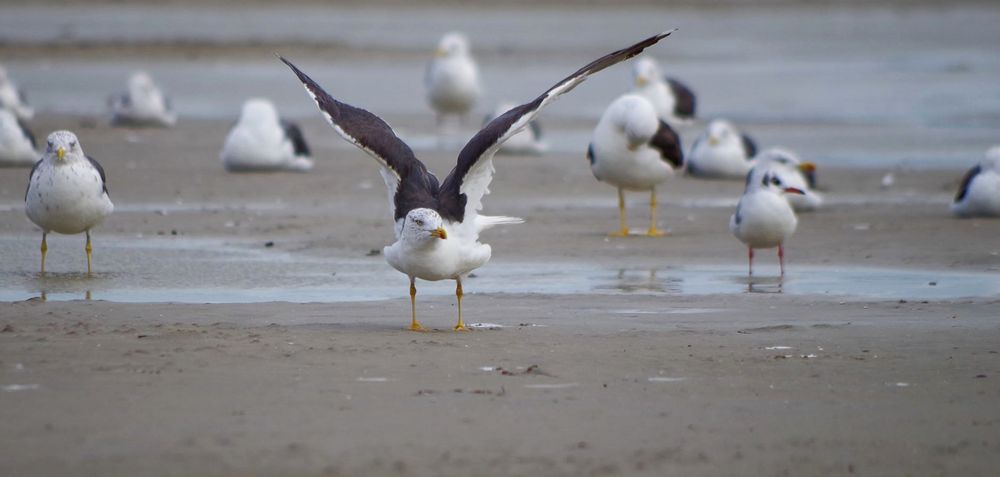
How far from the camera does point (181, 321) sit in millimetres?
9688

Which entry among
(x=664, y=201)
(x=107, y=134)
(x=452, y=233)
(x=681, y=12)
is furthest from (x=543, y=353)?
(x=681, y=12)

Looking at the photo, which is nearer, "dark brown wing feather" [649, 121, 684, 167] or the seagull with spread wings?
the seagull with spread wings

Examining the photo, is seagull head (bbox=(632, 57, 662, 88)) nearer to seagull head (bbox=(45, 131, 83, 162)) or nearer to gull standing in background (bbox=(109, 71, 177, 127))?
gull standing in background (bbox=(109, 71, 177, 127))

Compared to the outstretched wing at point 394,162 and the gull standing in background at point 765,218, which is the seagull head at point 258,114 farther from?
the outstretched wing at point 394,162

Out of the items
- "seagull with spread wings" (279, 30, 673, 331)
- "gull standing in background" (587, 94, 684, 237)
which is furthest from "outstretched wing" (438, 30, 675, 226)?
"gull standing in background" (587, 94, 684, 237)

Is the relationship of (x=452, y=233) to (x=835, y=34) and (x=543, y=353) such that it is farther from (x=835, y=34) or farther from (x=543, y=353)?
(x=835, y=34)

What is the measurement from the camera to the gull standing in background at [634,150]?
1479 cm

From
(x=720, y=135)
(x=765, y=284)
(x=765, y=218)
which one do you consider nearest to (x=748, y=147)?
(x=720, y=135)

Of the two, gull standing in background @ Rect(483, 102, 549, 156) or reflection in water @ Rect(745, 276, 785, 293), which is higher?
gull standing in background @ Rect(483, 102, 549, 156)

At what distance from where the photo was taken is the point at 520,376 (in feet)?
26.9

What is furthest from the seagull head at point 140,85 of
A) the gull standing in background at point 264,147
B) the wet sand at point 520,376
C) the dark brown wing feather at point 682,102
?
the wet sand at point 520,376

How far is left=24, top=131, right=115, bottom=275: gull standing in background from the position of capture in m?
11.7

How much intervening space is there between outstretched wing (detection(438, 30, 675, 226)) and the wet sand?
2.48 ft

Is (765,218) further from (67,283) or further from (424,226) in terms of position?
(67,283)
